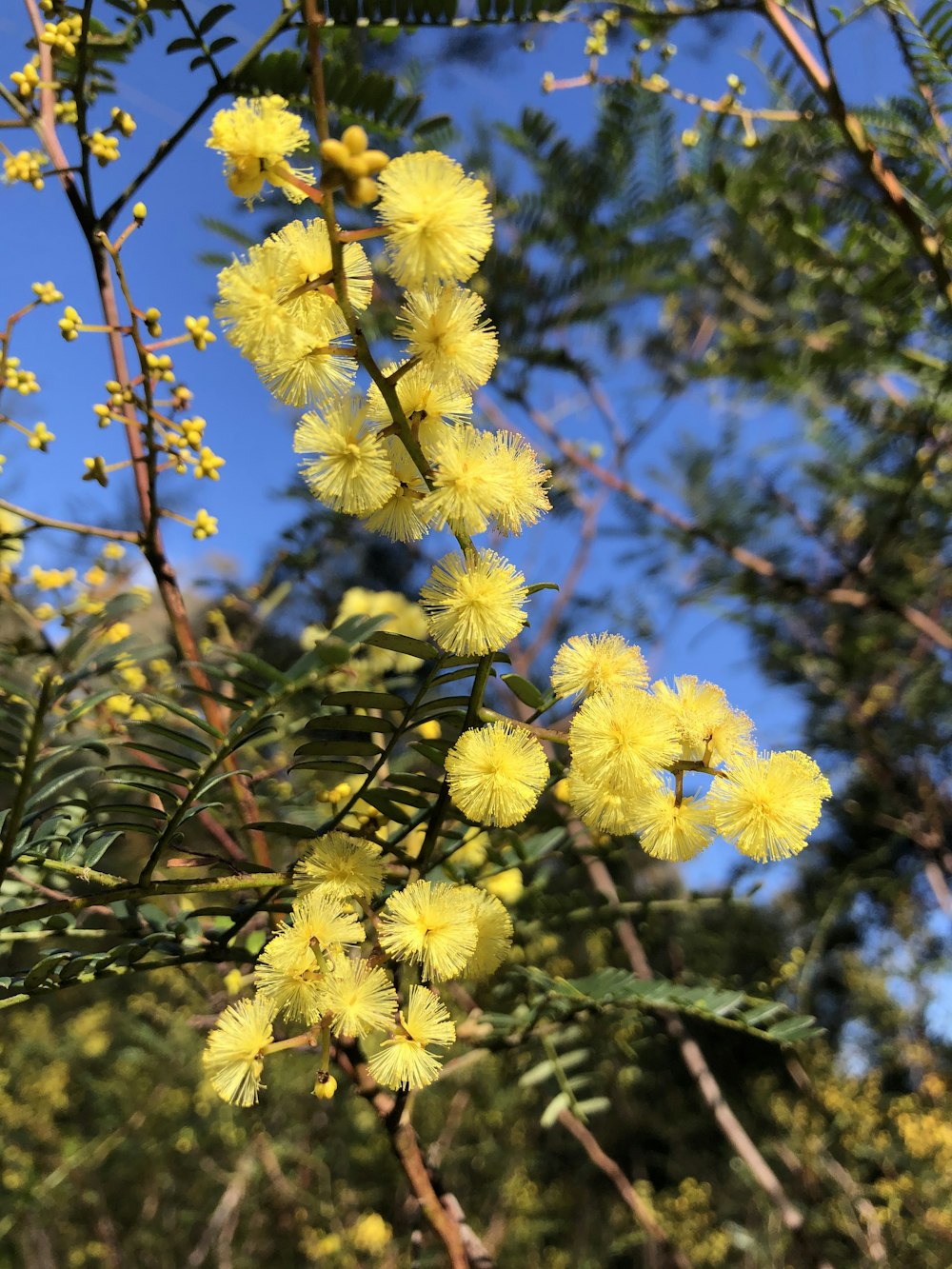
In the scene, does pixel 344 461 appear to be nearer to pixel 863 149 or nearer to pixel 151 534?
pixel 151 534

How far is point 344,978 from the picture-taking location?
0.44 meters

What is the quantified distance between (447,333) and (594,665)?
0.21m

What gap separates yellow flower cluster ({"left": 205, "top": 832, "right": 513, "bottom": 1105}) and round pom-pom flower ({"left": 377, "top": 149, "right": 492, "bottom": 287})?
0.31m

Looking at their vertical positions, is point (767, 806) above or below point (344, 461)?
below

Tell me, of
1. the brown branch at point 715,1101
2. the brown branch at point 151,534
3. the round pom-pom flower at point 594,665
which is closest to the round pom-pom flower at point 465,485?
the round pom-pom flower at point 594,665

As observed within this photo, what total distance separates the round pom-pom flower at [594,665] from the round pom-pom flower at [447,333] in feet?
0.55

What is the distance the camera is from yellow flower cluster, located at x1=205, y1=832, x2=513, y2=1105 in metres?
0.44

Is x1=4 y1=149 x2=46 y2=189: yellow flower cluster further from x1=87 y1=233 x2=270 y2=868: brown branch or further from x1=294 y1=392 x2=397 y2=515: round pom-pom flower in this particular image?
x1=294 y1=392 x2=397 y2=515: round pom-pom flower

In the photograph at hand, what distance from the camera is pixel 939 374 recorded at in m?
1.22

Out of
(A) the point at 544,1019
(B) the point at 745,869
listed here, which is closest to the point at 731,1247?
(B) the point at 745,869

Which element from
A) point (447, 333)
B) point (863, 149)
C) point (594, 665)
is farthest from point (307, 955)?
point (863, 149)

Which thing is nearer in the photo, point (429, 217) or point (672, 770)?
point (429, 217)

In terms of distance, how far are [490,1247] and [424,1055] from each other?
77.8 inches

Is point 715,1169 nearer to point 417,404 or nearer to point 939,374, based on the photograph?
point 939,374
